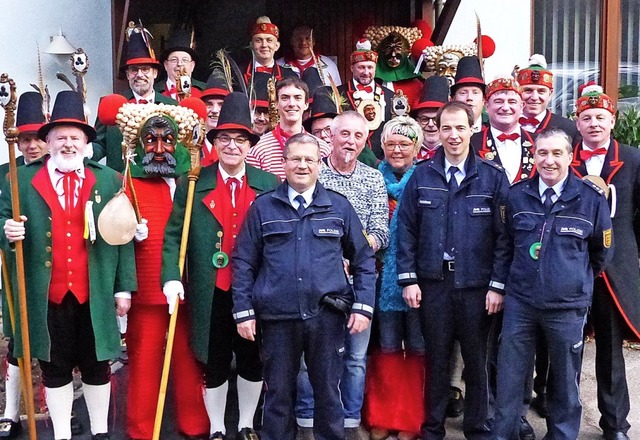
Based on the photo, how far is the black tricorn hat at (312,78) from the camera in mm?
7199

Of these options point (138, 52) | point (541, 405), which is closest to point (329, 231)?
point (541, 405)

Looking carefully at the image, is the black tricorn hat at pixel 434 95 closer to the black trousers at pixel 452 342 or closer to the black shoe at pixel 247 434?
the black trousers at pixel 452 342

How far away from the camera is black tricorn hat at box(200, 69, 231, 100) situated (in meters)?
6.23

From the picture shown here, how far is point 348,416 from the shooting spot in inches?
209

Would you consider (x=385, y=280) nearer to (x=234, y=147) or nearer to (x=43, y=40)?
(x=234, y=147)

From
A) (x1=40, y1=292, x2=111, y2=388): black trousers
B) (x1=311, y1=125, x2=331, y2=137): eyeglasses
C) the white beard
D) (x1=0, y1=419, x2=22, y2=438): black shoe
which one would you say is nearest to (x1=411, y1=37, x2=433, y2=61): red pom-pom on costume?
(x1=311, y1=125, x2=331, y2=137): eyeglasses

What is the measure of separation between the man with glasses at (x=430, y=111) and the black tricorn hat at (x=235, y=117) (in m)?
1.32

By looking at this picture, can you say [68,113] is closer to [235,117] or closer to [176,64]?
[235,117]

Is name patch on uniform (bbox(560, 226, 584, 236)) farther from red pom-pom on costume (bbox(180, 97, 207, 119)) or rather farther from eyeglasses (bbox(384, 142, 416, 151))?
red pom-pom on costume (bbox(180, 97, 207, 119))

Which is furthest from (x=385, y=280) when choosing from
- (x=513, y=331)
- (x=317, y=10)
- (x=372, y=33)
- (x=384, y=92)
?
(x=317, y=10)

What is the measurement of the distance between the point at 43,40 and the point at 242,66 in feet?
7.59

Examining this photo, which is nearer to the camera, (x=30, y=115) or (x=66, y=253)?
(x=66, y=253)

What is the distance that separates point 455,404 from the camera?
578cm

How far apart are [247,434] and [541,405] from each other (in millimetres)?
2001
